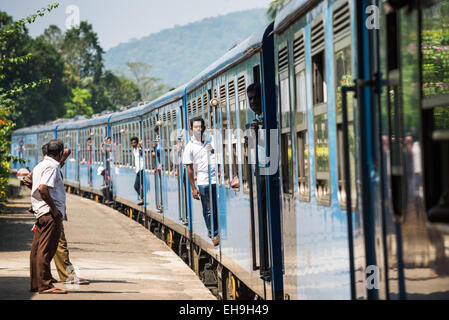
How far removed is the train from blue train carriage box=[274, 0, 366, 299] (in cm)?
1

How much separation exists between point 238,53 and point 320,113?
11.8ft

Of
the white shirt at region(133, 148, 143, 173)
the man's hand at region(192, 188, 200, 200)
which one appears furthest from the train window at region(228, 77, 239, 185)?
the white shirt at region(133, 148, 143, 173)

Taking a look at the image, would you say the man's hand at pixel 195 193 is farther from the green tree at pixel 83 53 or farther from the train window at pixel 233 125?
the green tree at pixel 83 53

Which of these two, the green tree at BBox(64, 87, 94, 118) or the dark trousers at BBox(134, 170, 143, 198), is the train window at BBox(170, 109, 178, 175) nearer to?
the dark trousers at BBox(134, 170, 143, 198)

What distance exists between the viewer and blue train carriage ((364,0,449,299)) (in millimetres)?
3143

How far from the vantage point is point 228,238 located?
10.1 m

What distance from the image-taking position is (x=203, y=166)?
11414 mm

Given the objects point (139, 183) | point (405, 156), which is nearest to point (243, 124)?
point (405, 156)

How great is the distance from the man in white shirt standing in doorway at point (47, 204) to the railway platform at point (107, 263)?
53 centimetres

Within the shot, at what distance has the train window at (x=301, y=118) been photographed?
Answer: 602cm

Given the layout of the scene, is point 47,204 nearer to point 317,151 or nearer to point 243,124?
point 243,124

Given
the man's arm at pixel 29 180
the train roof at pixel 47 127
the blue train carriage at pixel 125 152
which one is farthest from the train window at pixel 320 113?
the train roof at pixel 47 127

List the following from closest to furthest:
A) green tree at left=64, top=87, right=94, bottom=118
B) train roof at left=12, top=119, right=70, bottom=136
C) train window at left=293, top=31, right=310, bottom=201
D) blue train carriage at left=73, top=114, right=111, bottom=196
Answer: train window at left=293, top=31, right=310, bottom=201, blue train carriage at left=73, top=114, right=111, bottom=196, train roof at left=12, top=119, right=70, bottom=136, green tree at left=64, top=87, right=94, bottom=118

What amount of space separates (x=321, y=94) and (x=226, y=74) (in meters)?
4.39
